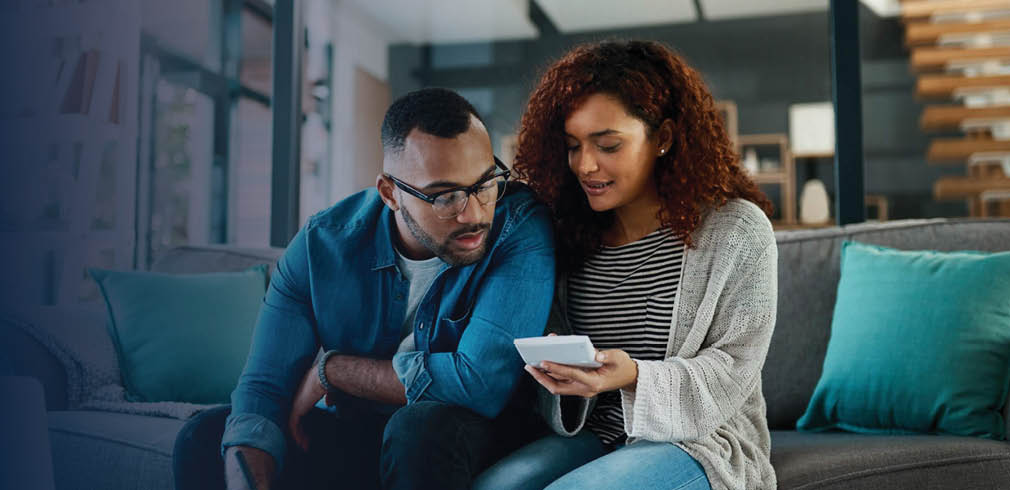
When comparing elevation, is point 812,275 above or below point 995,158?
below

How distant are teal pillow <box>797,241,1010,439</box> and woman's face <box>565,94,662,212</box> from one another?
1.75 feet

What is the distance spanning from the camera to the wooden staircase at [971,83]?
12.6 feet

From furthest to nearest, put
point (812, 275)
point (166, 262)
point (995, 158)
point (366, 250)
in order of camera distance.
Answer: point (995, 158)
point (812, 275)
point (366, 250)
point (166, 262)

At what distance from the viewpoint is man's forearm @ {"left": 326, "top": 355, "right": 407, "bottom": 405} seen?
3.14ft

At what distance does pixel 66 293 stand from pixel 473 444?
0.47 meters

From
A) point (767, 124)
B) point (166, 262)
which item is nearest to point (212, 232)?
point (166, 262)

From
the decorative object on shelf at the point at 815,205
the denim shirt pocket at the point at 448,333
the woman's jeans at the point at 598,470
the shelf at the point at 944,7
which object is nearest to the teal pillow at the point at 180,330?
the denim shirt pocket at the point at 448,333

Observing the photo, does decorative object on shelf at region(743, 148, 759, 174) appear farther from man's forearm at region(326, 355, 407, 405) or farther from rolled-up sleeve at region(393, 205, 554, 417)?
man's forearm at region(326, 355, 407, 405)

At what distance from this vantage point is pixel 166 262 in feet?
3.05

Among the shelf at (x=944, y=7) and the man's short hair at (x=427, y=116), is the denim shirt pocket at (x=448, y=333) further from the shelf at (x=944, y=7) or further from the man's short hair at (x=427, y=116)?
the shelf at (x=944, y=7)

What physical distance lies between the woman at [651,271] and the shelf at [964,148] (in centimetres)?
330

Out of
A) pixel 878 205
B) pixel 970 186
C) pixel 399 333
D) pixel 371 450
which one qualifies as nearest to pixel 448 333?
pixel 399 333

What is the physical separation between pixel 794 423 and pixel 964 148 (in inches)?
122

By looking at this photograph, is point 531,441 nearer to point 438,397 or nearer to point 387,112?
point 438,397
